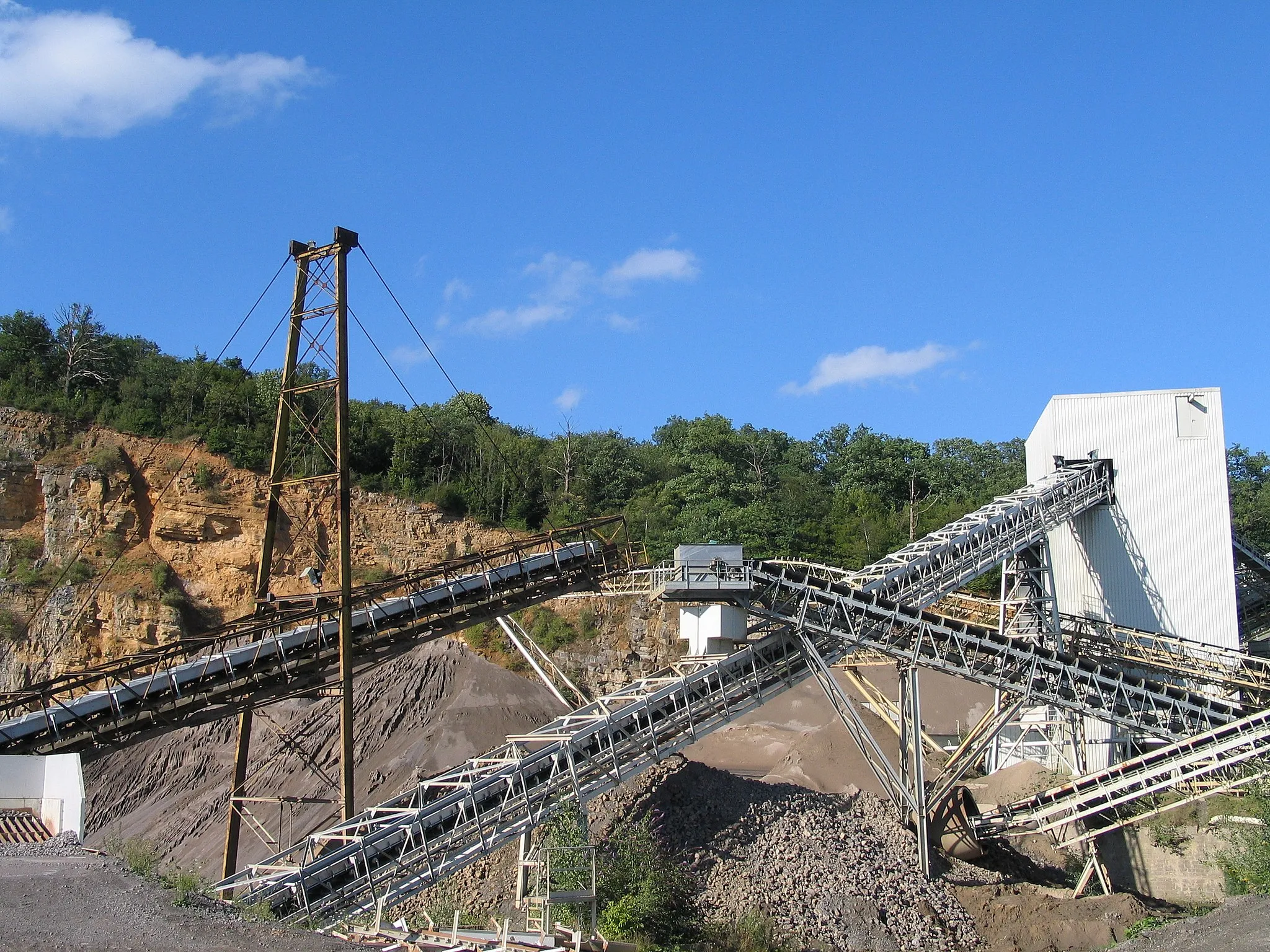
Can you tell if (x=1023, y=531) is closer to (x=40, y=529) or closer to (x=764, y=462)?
(x=40, y=529)

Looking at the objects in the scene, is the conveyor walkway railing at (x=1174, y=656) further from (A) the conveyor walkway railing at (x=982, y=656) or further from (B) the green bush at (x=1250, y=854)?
(B) the green bush at (x=1250, y=854)

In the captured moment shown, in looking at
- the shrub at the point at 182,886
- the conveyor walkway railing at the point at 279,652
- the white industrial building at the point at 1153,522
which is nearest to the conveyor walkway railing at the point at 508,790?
the conveyor walkway railing at the point at 279,652

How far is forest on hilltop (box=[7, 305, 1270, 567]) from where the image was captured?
145ft

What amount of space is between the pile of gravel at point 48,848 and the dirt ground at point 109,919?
476 millimetres

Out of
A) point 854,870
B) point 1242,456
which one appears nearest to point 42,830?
point 854,870

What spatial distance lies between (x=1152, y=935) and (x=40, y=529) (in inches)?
1465

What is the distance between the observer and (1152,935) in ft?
56.4

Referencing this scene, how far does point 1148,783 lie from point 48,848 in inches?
784

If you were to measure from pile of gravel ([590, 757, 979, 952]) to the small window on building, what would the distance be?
567 inches

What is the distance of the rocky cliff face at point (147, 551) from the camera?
3722 centimetres

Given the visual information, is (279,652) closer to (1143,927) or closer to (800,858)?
(800,858)

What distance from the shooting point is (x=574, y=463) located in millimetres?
58062

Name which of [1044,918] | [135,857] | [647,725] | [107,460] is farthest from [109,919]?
[107,460]

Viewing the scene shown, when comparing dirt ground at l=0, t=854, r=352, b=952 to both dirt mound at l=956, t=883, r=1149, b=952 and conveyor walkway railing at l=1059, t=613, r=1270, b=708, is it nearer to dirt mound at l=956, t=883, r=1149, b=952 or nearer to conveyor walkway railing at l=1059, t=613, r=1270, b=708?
dirt mound at l=956, t=883, r=1149, b=952
